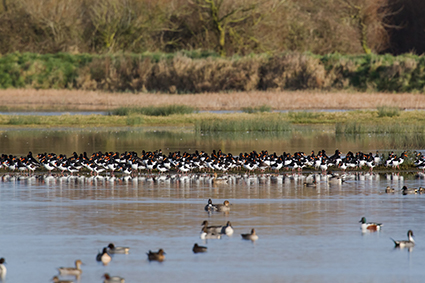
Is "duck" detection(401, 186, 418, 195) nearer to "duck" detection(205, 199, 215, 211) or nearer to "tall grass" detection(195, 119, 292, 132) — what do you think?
"duck" detection(205, 199, 215, 211)

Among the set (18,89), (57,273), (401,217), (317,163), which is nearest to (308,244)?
(401,217)

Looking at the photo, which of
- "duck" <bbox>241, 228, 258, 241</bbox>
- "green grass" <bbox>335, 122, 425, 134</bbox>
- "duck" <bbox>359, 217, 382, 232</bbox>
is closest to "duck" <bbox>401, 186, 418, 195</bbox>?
"duck" <bbox>359, 217, 382, 232</bbox>

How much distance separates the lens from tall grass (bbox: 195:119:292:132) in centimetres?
3728

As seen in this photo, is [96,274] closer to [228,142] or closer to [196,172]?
[196,172]

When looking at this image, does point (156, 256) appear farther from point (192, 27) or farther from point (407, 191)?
point (192, 27)

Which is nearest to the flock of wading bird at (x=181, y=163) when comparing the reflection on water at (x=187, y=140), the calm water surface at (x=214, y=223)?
the calm water surface at (x=214, y=223)

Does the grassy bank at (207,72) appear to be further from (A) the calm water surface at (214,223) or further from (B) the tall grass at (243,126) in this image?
(A) the calm water surface at (214,223)

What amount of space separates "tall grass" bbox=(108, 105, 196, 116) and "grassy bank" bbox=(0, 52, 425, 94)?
586 inches

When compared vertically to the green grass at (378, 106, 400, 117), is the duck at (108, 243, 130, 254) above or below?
below

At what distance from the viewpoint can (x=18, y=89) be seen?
2346 inches

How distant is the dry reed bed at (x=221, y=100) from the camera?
48.4 meters

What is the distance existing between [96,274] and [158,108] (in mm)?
33510

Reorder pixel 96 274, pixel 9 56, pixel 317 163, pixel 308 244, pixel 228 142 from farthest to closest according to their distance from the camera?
pixel 9 56
pixel 228 142
pixel 317 163
pixel 308 244
pixel 96 274

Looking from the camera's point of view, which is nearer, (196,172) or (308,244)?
(308,244)
